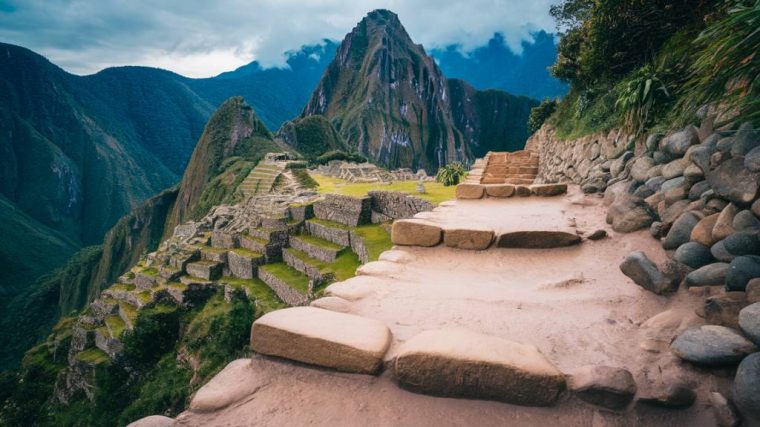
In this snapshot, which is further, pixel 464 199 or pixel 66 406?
pixel 66 406

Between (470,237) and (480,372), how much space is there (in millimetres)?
2330

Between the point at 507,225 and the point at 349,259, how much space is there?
10888mm

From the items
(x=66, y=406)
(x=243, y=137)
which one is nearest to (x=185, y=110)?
(x=243, y=137)

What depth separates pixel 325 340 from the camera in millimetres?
1757

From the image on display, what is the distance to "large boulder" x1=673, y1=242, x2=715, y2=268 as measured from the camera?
2186mm

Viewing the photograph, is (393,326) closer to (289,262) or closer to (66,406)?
(289,262)

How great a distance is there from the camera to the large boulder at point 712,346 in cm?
144

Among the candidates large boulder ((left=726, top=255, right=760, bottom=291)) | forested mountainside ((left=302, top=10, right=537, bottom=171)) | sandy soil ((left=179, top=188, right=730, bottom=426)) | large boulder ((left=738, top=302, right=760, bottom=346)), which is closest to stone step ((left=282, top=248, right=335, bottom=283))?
sandy soil ((left=179, top=188, right=730, bottom=426))

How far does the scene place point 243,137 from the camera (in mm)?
84000

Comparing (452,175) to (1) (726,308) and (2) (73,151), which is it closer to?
(1) (726,308)

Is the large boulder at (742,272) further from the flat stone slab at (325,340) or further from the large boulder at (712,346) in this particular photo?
the flat stone slab at (325,340)

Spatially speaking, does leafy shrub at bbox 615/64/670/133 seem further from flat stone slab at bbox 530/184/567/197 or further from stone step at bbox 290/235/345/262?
stone step at bbox 290/235/345/262

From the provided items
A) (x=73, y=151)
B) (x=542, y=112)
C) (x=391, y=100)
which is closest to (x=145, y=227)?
(x=542, y=112)

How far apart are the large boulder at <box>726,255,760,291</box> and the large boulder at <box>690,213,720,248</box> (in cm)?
53
